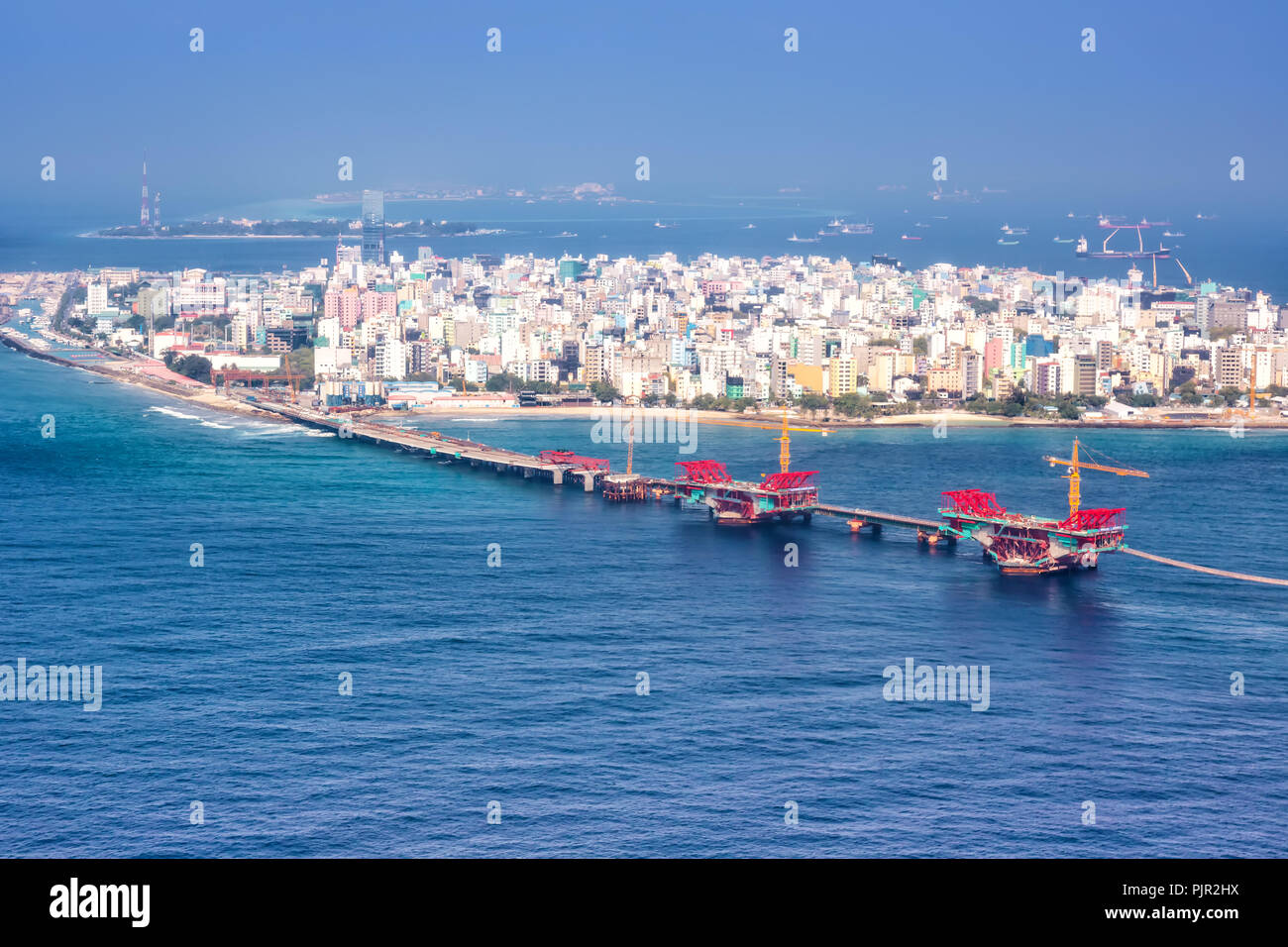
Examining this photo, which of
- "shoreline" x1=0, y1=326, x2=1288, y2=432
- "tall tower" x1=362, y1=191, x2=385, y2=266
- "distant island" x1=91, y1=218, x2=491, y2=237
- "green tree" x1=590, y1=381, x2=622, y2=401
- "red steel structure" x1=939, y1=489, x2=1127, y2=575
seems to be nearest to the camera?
"red steel structure" x1=939, y1=489, x2=1127, y2=575

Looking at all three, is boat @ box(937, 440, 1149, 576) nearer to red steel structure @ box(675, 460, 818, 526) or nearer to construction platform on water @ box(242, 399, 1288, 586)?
construction platform on water @ box(242, 399, 1288, 586)

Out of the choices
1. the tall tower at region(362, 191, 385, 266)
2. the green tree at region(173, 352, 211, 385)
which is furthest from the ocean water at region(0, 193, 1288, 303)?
the green tree at region(173, 352, 211, 385)

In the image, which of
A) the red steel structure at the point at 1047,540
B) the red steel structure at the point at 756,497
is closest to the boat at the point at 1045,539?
the red steel structure at the point at 1047,540

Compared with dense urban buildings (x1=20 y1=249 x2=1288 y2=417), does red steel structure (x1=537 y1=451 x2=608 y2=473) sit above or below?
below

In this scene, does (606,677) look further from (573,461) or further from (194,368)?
(194,368)

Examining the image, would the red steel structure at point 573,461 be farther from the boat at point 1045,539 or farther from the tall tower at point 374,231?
the tall tower at point 374,231
